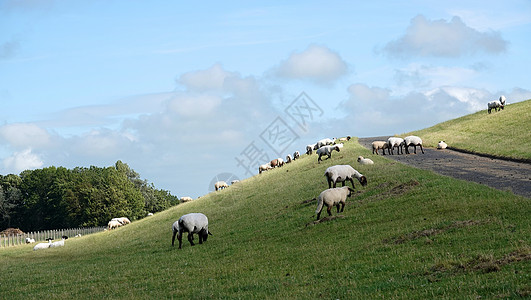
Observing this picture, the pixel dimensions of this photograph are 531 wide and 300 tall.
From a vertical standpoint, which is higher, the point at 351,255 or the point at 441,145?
the point at 441,145

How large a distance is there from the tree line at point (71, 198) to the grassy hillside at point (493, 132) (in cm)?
5951

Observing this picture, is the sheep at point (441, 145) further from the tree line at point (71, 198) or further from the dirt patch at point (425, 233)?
the tree line at point (71, 198)

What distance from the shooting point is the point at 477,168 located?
4597 cm

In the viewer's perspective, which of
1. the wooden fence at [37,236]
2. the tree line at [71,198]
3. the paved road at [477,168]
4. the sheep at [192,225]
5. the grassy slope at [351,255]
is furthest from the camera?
the tree line at [71,198]

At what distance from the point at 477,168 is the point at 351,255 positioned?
93.4ft

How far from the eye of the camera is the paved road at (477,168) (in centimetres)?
3545

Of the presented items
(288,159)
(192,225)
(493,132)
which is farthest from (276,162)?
(192,225)

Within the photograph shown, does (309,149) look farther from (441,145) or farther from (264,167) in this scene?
(441,145)

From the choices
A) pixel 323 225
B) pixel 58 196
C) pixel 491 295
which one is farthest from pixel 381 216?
pixel 58 196

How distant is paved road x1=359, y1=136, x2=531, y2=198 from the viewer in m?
35.5

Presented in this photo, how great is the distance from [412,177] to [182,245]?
53.9ft

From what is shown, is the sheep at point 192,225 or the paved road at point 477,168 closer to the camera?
the sheep at point 192,225

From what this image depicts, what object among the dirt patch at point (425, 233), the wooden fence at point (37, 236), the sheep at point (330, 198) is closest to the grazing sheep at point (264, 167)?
the wooden fence at point (37, 236)

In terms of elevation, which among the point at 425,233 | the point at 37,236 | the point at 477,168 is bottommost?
the point at 425,233
